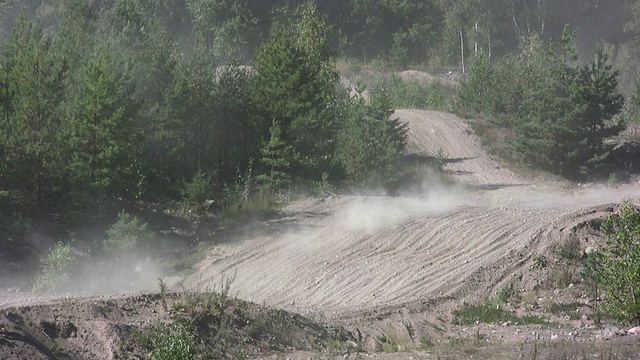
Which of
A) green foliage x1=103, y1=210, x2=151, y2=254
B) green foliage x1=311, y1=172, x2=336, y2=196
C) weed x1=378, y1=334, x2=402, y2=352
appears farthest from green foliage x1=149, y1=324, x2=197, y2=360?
green foliage x1=311, y1=172, x2=336, y2=196

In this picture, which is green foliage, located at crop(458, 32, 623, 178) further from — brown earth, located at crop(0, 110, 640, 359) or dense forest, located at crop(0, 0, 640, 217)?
brown earth, located at crop(0, 110, 640, 359)

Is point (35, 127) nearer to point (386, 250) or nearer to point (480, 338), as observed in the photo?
point (386, 250)

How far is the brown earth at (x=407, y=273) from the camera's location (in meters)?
13.7

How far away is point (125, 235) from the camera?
22312 mm

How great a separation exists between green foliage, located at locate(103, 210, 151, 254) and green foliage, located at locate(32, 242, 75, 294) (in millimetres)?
1041

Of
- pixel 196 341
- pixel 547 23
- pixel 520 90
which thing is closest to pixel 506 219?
pixel 196 341

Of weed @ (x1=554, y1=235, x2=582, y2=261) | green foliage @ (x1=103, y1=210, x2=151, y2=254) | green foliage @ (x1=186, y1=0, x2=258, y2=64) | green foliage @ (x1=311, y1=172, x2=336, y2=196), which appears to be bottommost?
weed @ (x1=554, y1=235, x2=582, y2=261)

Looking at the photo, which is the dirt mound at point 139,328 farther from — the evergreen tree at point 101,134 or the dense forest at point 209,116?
the dense forest at point 209,116

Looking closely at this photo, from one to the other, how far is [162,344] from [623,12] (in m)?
85.5

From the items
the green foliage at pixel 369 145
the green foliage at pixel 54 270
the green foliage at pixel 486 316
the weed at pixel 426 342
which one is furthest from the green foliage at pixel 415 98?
the weed at pixel 426 342

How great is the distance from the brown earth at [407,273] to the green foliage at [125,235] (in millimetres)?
1582

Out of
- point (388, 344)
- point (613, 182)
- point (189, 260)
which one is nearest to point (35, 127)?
point (189, 260)

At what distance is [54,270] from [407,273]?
7.69 m

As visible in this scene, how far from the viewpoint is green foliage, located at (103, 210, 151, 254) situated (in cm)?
Result: 2214
